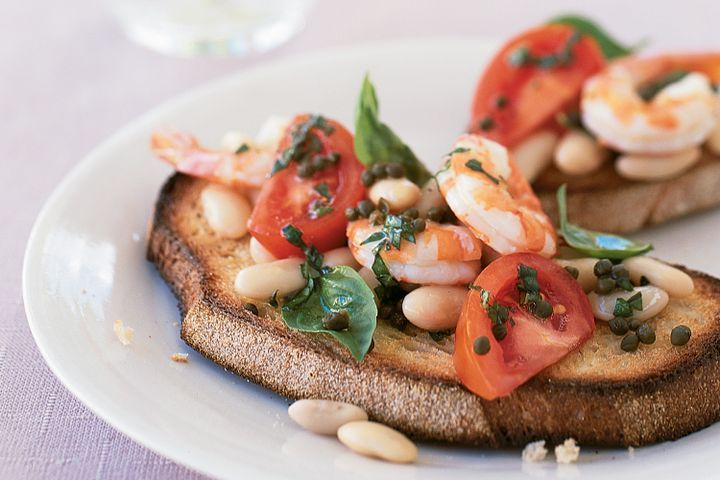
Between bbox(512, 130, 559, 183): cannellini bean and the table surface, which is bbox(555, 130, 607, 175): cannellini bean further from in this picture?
the table surface

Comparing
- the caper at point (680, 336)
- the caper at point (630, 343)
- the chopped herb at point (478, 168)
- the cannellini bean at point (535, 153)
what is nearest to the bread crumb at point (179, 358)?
the chopped herb at point (478, 168)

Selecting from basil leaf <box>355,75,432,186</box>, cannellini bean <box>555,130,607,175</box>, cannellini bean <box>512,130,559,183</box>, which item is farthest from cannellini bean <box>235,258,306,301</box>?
cannellini bean <box>555,130,607,175</box>

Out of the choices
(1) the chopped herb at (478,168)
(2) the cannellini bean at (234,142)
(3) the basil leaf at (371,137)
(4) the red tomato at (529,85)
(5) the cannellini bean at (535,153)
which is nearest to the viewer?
(1) the chopped herb at (478,168)

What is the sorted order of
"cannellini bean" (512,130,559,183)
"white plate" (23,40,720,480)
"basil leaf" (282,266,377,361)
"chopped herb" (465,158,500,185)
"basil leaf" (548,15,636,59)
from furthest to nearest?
"basil leaf" (548,15,636,59), "cannellini bean" (512,130,559,183), "chopped herb" (465,158,500,185), "basil leaf" (282,266,377,361), "white plate" (23,40,720,480)

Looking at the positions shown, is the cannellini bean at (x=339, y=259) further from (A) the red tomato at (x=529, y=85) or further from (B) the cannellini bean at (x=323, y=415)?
(A) the red tomato at (x=529, y=85)

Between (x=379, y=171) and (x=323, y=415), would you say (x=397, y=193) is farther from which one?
(x=323, y=415)

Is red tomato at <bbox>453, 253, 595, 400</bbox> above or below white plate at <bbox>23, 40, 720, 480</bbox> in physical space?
above
